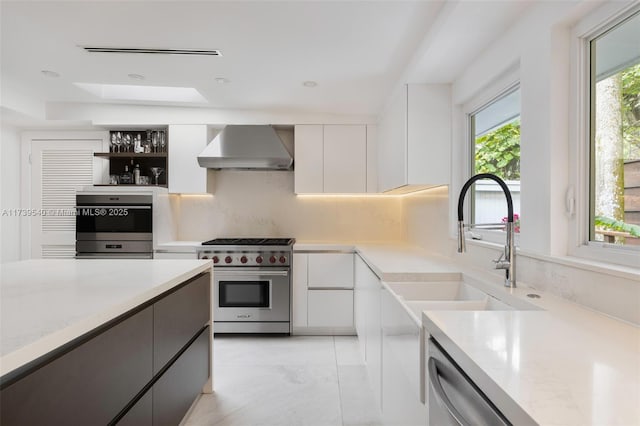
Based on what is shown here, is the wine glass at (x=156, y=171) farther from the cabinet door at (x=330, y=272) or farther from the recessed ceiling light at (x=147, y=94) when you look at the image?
the cabinet door at (x=330, y=272)

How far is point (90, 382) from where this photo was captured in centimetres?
100

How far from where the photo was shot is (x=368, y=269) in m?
2.45

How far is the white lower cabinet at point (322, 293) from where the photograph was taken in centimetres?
329

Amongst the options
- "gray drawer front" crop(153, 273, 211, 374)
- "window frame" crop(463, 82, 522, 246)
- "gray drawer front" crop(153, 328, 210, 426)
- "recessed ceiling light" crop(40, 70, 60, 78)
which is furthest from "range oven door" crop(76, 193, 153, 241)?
"window frame" crop(463, 82, 522, 246)

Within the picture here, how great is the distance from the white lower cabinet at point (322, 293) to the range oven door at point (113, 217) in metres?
1.56

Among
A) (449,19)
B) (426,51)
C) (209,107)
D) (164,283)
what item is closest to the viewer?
(164,283)

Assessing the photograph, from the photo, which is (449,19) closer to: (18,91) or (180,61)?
(180,61)

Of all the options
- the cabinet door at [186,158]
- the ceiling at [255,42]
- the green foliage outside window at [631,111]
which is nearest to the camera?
the green foliage outside window at [631,111]

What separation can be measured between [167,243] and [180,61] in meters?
1.86

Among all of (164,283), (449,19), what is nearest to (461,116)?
(449,19)

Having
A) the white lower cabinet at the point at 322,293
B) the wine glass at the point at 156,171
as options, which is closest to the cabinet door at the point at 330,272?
the white lower cabinet at the point at 322,293

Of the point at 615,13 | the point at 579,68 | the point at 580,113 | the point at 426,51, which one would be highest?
the point at 426,51

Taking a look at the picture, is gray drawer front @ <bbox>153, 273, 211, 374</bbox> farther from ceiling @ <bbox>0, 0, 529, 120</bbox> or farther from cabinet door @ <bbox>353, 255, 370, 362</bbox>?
ceiling @ <bbox>0, 0, 529, 120</bbox>

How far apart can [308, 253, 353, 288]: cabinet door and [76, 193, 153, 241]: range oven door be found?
5.52 ft
